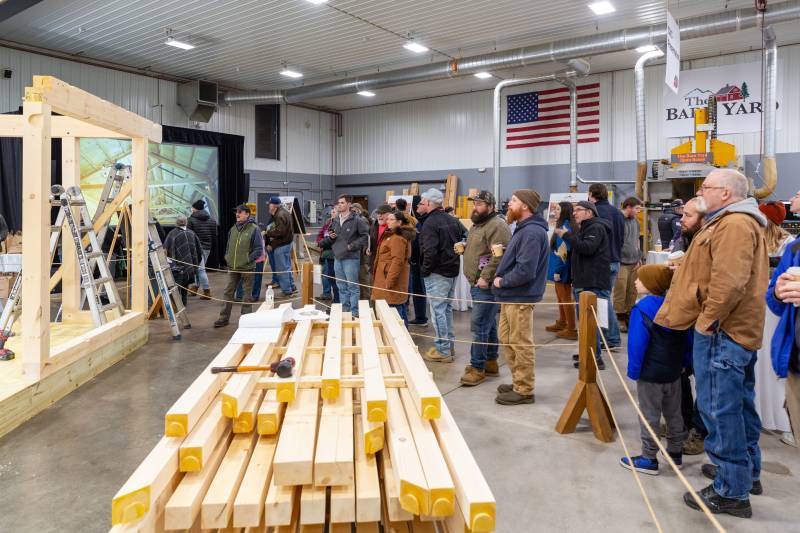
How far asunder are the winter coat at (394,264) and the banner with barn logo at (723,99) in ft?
25.8

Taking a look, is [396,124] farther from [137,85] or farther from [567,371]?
[567,371]

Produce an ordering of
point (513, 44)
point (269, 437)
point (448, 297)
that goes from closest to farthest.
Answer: point (269, 437)
point (448, 297)
point (513, 44)

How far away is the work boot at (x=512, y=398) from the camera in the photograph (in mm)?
4535

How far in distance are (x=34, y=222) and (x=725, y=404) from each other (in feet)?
15.4

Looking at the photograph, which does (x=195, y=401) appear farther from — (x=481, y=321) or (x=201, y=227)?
(x=201, y=227)

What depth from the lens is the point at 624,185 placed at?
13.3 meters

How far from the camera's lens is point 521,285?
14.6ft

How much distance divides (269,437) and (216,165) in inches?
567

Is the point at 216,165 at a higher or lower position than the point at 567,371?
higher

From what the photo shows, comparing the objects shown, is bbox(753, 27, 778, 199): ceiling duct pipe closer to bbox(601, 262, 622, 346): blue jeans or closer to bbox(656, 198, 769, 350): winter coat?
bbox(601, 262, 622, 346): blue jeans

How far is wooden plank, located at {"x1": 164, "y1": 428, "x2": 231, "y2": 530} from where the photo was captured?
1.56 metres

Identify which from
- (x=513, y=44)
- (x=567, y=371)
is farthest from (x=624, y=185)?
(x=567, y=371)

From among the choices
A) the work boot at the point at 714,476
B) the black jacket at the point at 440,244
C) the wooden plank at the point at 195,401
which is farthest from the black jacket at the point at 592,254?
the wooden plank at the point at 195,401

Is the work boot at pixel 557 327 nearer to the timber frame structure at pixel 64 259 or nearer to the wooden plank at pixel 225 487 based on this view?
the timber frame structure at pixel 64 259
